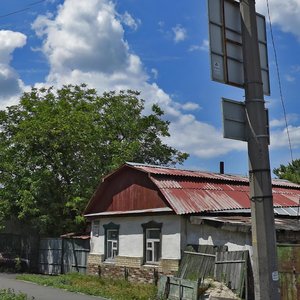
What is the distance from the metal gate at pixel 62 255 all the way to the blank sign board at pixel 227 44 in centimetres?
1825

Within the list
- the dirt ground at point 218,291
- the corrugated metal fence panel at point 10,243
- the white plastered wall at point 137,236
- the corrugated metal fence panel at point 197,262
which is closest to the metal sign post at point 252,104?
the dirt ground at point 218,291

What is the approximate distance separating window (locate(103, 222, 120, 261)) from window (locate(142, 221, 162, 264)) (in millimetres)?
2172

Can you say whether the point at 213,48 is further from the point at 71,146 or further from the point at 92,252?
the point at 71,146

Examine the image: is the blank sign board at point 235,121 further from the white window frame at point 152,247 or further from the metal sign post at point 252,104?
the white window frame at point 152,247

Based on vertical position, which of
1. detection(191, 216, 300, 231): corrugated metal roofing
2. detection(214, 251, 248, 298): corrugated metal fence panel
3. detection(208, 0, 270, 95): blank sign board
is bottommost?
detection(214, 251, 248, 298): corrugated metal fence panel

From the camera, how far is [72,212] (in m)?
26.4

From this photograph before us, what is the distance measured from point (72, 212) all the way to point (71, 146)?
12.3 feet

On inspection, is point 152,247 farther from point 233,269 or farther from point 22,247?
point 22,247

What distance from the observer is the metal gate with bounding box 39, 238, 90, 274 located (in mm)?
22750

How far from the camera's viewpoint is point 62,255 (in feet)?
78.6

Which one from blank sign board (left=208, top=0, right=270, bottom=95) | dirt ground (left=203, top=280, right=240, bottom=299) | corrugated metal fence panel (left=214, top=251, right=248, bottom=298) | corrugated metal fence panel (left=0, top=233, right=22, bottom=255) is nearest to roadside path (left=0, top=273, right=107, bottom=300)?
dirt ground (left=203, top=280, right=240, bottom=299)

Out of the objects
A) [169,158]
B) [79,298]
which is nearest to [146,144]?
[169,158]

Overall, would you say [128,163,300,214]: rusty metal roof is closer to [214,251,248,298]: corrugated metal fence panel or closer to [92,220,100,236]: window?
[214,251,248,298]: corrugated metal fence panel

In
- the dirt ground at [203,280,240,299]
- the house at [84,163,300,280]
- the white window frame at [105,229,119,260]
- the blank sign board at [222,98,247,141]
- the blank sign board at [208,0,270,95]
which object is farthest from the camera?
the white window frame at [105,229,119,260]
